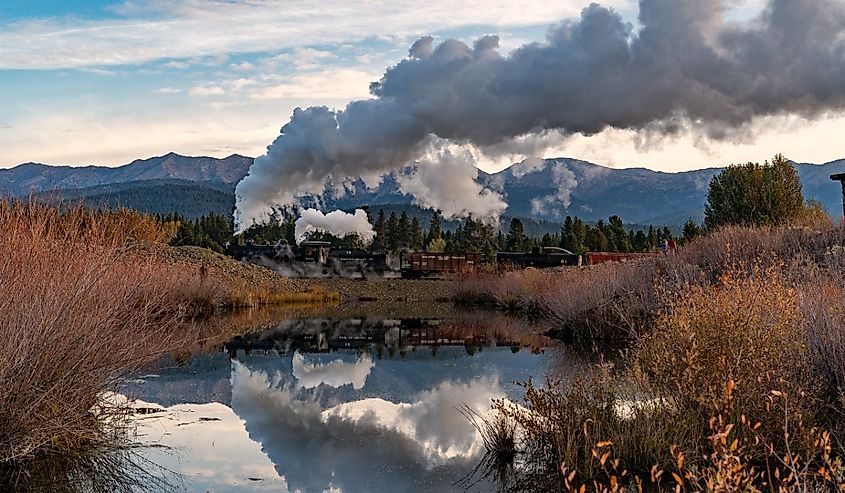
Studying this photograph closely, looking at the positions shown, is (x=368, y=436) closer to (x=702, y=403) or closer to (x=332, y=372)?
(x=702, y=403)

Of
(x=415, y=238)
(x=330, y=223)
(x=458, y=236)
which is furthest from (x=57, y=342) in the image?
(x=458, y=236)

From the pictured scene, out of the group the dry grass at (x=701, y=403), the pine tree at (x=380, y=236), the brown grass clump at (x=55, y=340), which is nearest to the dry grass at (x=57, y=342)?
the brown grass clump at (x=55, y=340)

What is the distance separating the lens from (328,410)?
13539 millimetres

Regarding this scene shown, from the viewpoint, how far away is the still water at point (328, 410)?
971 centimetres

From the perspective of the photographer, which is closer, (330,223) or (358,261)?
(358,261)

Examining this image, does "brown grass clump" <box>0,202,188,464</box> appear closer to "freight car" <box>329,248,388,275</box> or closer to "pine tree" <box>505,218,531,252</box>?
"freight car" <box>329,248,388,275</box>

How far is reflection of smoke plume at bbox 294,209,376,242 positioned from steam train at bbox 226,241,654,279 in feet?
20.5

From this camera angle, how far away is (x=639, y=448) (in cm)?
907

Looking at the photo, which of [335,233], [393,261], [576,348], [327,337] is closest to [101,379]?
[576,348]

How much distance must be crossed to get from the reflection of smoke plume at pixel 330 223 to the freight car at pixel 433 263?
268 inches

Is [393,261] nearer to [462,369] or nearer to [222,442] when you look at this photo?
[462,369]

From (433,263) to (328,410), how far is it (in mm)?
39971

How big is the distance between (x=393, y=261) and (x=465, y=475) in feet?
141

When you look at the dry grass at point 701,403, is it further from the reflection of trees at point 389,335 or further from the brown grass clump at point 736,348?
the reflection of trees at point 389,335
